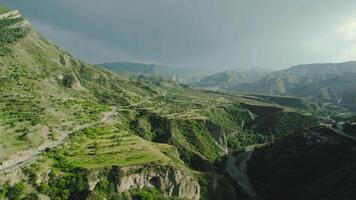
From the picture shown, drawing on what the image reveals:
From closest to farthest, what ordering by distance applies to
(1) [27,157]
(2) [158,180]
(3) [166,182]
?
1. (1) [27,157]
2. (2) [158,180]
3. (3) [166,182]

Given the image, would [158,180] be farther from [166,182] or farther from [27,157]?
[27,157]

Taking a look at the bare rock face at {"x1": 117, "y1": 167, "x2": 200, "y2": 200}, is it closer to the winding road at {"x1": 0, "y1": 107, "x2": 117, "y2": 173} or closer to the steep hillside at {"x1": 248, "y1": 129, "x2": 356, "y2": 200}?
the winding road at {"x1": 0, "y1": 107, "x2": 117, "y2": 173}

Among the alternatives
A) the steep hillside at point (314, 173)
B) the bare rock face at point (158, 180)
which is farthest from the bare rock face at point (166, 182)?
the steep hillside at point (314, 173)

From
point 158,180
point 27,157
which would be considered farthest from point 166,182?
point 27,157

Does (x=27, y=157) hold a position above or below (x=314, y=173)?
above

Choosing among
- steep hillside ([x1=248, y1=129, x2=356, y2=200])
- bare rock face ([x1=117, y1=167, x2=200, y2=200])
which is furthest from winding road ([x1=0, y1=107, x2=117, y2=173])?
steep hillside ([x1=248, y1=129, x2=356, y2=200])

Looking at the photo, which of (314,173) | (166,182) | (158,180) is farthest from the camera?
(314,173)

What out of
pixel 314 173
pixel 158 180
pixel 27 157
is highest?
pixel 27 157

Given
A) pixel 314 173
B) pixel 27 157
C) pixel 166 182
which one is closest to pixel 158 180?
pixel 166 182

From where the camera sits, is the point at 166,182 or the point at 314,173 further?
the point at 314,173

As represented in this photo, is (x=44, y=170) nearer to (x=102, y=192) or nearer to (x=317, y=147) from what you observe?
(x=102, y=192)

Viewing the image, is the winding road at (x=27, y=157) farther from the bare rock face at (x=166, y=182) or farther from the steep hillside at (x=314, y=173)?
the steep hillside at (x=314, y=173)
